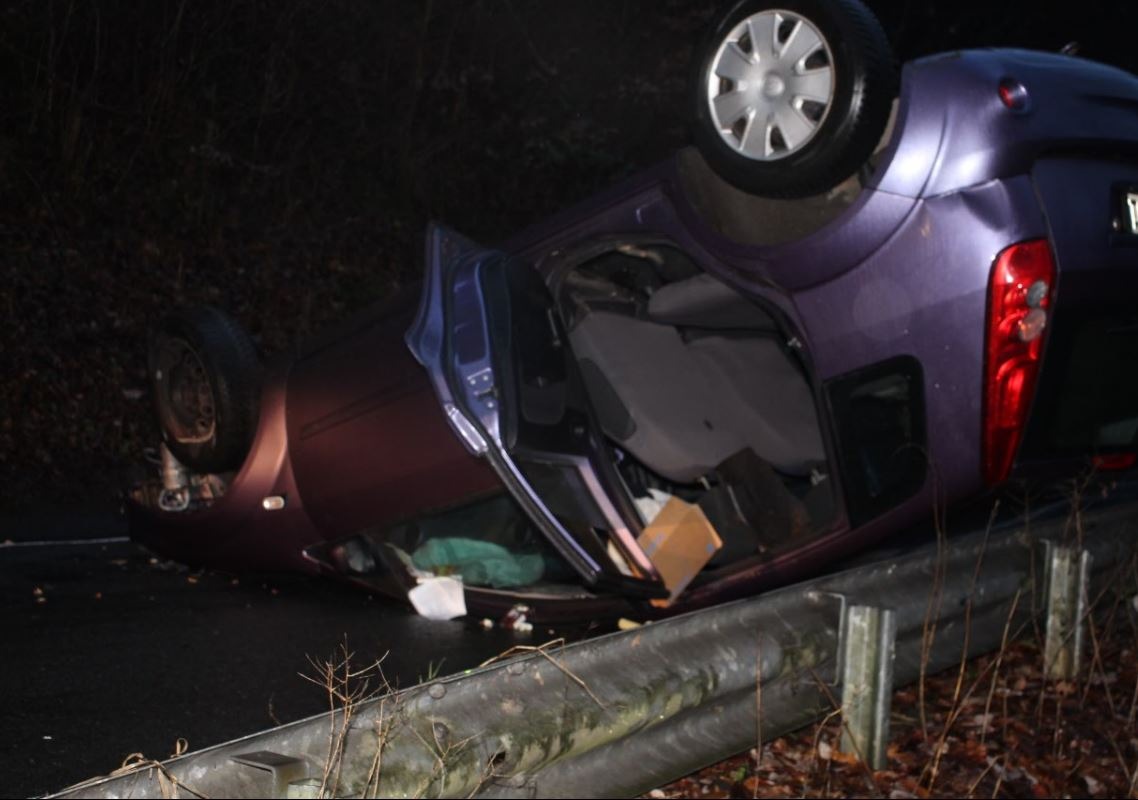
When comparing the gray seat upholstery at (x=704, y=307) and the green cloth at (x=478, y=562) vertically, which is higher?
the gray seat upholstery at (x=704, y=307)

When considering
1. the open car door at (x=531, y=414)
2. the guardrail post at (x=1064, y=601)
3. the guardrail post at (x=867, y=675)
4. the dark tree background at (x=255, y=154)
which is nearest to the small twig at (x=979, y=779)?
the guardrail post at (x=867, y=675)

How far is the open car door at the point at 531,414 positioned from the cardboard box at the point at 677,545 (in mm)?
86

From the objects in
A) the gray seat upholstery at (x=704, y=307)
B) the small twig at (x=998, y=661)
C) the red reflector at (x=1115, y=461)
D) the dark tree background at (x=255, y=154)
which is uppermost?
the dark tree background at (x=255, y=154)

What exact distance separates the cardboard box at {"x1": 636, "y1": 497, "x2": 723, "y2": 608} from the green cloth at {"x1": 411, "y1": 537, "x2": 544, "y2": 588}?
70 centimetres

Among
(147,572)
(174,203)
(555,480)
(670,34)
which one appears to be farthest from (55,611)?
(670,34)

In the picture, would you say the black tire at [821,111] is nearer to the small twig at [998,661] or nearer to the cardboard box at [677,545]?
the cardboard box at [677,545]

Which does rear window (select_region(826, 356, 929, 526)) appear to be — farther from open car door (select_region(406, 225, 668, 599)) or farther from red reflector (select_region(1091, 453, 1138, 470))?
open car door (select_region(406, 225, 668, 599))

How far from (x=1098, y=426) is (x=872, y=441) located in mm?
848

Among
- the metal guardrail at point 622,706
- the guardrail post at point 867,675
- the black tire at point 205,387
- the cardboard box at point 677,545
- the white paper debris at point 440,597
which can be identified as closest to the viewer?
the metal guardrail at point 622,706

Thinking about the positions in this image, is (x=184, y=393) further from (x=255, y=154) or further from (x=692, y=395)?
(x=255, y=154)

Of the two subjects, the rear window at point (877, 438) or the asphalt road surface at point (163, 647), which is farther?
the rear window at point (877, 438)

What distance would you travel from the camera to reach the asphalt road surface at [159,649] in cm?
412

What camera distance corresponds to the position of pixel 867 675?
3.67 m

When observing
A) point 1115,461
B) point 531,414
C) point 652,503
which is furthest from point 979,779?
point 652,503
